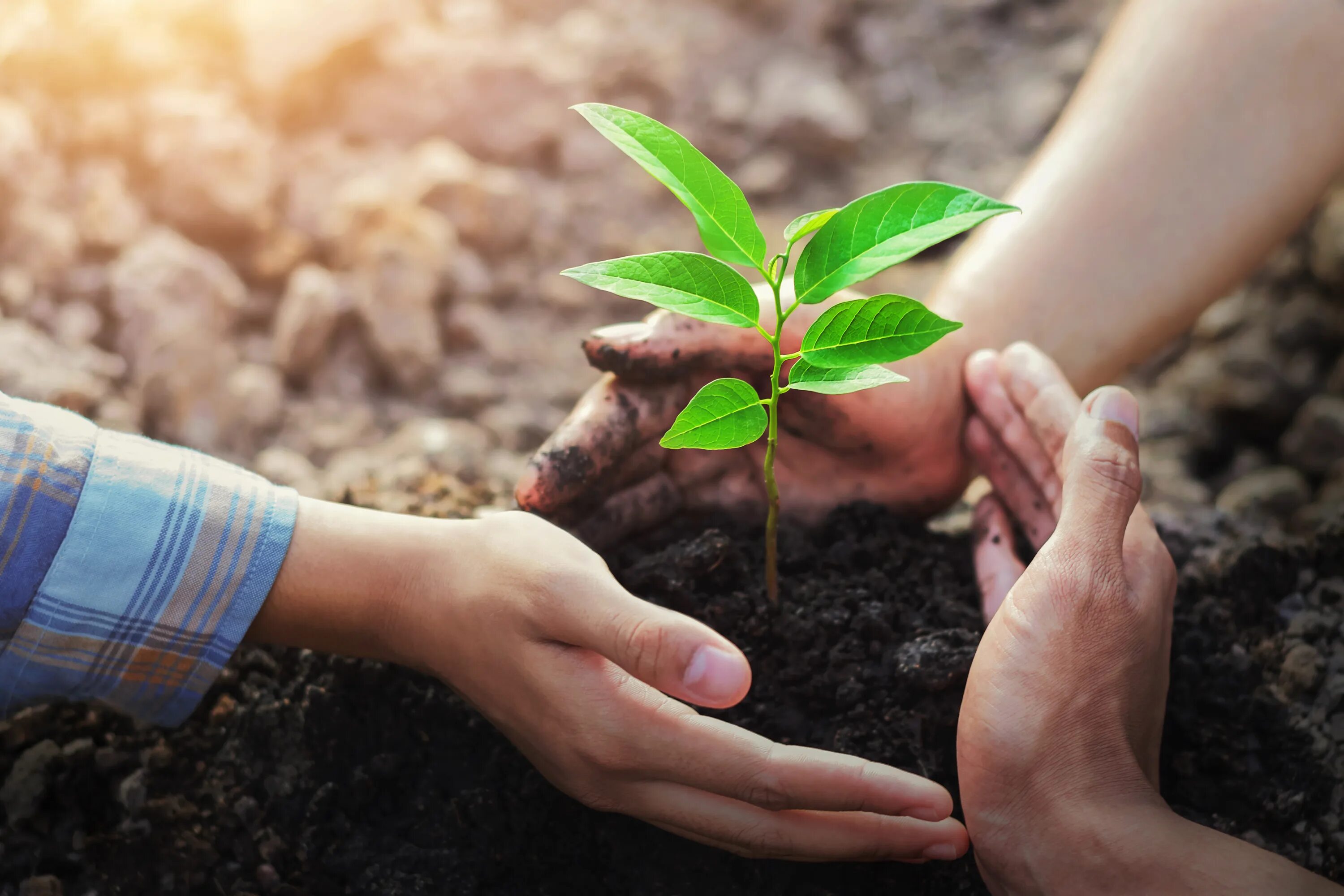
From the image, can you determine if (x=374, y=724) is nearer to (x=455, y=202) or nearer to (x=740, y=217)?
(x=740, y=217)

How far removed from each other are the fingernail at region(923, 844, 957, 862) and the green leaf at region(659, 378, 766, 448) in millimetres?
436

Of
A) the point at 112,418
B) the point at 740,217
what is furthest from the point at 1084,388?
the point at 112,418

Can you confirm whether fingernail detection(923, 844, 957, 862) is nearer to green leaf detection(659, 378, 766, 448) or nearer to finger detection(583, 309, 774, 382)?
green leaf detection(659, 378, 766, 448)

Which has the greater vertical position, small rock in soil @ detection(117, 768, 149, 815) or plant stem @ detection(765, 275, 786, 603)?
plant stem @ detection(765, 275, 786, 603)

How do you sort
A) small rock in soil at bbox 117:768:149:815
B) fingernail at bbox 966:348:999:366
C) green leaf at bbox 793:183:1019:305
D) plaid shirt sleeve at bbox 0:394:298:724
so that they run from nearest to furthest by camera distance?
green leaf at bbox 793:183:1019:305
plaid shirt sleeve at bbox 0:394:298:724
small rock in soil at bbox 117:768:149:815
fingernail at bbox 966:348:999:366

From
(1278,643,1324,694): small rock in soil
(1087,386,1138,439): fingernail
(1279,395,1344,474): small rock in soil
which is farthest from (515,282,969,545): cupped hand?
(1279,395,1344,474): small rock in soil

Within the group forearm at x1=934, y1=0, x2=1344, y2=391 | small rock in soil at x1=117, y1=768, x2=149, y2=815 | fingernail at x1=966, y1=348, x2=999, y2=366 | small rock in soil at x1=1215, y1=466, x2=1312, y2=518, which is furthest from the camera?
small rock in soil at x1=1215, y1=466, x2=1312, y2=518

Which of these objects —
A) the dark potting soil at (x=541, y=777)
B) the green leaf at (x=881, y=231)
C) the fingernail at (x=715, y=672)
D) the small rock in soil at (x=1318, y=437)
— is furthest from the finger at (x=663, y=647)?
the small rock in soil at (x=1318, y=437)

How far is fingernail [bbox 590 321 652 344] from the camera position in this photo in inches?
46.5

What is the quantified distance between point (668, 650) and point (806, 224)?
429 millimetres

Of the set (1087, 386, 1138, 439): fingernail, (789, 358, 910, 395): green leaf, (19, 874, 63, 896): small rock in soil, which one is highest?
(789, 358, 910, 395): green leaf

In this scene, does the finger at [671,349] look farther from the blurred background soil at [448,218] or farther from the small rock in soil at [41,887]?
the small rock in soil at [41,887]

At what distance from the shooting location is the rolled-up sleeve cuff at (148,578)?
1.00 metres

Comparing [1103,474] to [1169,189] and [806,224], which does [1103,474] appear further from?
[1169,189]
